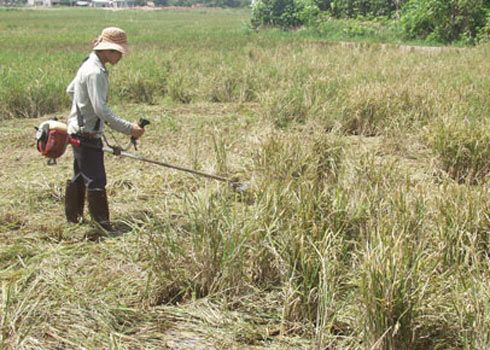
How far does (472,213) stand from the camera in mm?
3039

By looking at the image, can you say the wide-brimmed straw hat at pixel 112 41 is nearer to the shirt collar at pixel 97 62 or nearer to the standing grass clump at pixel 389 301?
the shirt collar at pixel 97 62

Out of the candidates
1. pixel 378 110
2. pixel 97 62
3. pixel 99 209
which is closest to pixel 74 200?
pixel 99 209

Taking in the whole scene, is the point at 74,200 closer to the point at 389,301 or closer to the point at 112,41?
the point at 112,41

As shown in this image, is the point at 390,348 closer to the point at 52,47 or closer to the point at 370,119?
the point at 370,119

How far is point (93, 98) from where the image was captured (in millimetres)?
3420

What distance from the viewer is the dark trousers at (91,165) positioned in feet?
12.0

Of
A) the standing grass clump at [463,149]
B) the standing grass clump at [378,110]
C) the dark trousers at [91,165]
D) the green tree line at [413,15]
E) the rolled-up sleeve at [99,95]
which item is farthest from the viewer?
the green tree line at [413,15]

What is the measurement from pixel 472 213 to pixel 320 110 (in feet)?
10.4

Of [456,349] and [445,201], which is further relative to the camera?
[445,201]

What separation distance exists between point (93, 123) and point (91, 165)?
306 millimetres

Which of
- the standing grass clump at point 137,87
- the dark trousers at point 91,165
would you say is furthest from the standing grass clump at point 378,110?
the standing grass clump at point 137,87

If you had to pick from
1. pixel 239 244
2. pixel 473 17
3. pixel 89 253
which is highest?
pixel 473 17

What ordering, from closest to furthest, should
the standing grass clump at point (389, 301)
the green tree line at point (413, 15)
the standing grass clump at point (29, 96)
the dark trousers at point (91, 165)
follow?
1. the standing grass clump at point (389, 301)
2. the dark trousers at point (91, 165)
3. the standing grass clump at point (29, 96)
4. the green tree line at point (413, 15)

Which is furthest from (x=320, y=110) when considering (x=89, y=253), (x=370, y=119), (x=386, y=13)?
(x=386, y=13)
